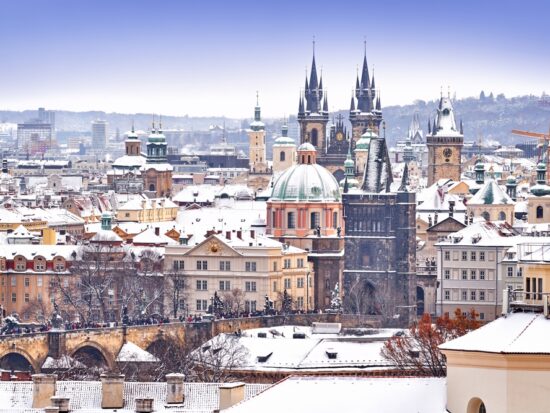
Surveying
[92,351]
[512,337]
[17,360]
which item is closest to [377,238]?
[92,351]

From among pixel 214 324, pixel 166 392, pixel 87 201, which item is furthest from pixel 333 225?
pixel 166 392

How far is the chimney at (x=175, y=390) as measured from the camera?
5116 cm

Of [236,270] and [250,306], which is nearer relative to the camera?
[250,306]

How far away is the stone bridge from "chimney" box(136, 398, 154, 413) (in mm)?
40899

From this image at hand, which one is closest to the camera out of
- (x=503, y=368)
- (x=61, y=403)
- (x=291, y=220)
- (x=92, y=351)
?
(x=503, y=368)

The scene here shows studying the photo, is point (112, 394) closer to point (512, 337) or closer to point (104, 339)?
point (512, 337)

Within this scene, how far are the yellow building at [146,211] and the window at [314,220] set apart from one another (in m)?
32.3

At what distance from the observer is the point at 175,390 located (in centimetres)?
5150

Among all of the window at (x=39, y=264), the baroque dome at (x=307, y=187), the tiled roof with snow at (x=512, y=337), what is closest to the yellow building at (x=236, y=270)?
the window at (x=39, y=264)

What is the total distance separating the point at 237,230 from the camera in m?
136

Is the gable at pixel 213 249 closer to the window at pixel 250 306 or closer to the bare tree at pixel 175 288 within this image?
the bare tree at pixel 175 288

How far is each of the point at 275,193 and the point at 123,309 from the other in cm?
2550

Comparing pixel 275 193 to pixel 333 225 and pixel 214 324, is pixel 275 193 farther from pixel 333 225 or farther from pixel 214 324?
pixel 214 324

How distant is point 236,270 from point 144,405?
252 feet
